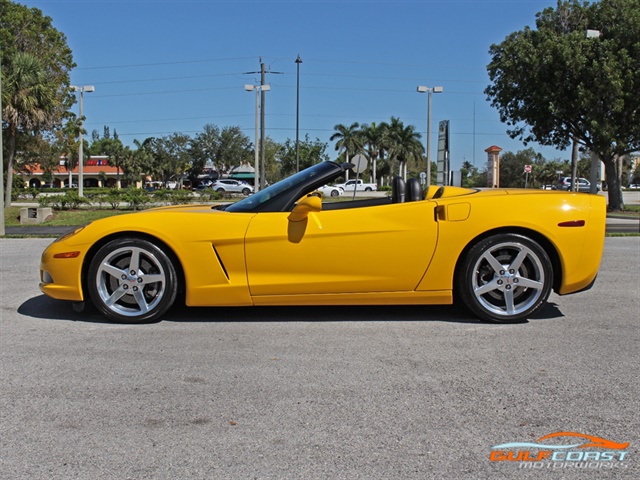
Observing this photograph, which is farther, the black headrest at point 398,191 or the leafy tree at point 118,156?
the leafy tree at point 118,156

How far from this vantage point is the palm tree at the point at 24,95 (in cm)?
2406

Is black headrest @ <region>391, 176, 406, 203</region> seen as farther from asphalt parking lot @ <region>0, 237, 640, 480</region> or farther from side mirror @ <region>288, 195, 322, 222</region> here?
asphalt parking lot @ <region>0, 237, 640, 480</region>

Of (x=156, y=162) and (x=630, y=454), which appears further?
(x=156, y=162)

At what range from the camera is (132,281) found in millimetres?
4520

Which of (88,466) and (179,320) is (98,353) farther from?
(88,466)

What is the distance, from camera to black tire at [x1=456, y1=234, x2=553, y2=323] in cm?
446

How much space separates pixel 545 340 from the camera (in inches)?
164

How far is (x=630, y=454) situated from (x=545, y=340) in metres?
1.72

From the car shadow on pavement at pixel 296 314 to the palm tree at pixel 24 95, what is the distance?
21779 millimetres

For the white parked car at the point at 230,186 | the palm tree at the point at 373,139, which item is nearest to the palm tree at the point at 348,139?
the palm tree at the point at 373,139

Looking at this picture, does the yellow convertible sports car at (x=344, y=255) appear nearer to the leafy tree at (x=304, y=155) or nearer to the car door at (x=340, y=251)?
the car door at (x=340, y=251)

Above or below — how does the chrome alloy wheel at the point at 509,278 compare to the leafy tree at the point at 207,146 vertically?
below

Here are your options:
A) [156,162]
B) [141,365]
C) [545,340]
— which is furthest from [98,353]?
[156,162]

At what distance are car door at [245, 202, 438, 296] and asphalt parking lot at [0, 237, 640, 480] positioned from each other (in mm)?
359
